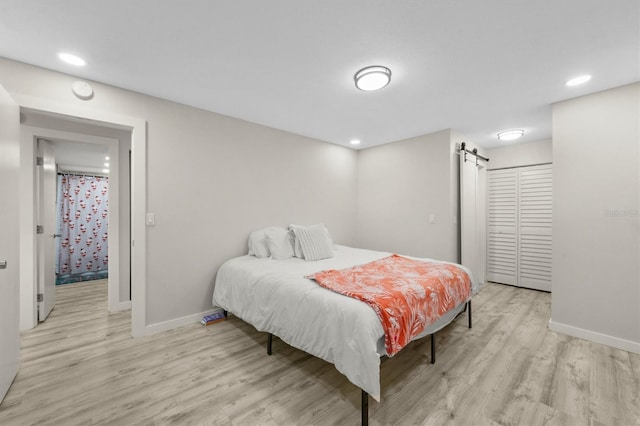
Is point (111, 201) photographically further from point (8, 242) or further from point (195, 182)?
point (8, 242)

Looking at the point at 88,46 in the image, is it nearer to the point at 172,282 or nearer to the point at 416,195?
the point at 172,282

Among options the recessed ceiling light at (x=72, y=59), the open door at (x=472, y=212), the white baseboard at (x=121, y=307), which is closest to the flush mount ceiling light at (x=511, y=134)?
the open door at (x=472, y=212)

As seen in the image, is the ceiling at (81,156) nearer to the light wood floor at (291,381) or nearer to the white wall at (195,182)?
the white wall at (195,182)

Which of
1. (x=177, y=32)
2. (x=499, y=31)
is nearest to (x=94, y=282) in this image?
(x=177, y=32)

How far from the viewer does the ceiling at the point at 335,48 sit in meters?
1.53

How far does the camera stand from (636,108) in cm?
234

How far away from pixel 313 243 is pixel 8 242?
2.53 m

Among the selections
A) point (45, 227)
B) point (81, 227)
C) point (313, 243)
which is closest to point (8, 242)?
point (45, 227)

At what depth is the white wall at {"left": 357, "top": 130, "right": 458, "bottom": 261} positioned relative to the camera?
3.62 metres

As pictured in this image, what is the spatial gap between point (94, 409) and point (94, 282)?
3.79m

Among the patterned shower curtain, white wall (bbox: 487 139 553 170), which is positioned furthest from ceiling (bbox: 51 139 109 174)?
white wall (bbox: 487 139 553 170)

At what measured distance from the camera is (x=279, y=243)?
3.20m

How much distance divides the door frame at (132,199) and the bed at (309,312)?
760mm

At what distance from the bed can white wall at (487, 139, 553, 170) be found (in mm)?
2734
